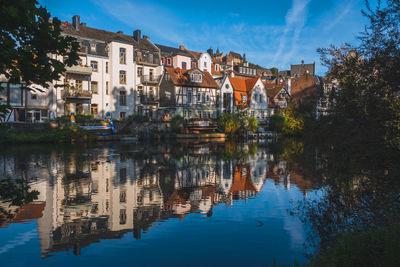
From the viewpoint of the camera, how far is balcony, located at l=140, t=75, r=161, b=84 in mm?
46594

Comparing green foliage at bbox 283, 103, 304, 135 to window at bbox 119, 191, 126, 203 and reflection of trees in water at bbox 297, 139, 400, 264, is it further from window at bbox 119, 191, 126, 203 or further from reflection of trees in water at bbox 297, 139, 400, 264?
window at bbox 119, 191, 126, 203

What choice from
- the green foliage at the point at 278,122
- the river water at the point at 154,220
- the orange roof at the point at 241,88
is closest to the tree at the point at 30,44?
the river water at the point at 154,220

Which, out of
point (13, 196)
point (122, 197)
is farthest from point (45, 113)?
point (122, 197)

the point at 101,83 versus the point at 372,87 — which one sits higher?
the point at 101,83

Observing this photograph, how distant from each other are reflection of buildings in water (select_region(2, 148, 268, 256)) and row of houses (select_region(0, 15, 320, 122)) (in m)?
24.1

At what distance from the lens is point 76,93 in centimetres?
3897

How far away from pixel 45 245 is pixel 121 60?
4237 cm

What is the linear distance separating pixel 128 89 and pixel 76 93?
29.9 feet

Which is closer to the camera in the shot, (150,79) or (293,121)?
(293,121)

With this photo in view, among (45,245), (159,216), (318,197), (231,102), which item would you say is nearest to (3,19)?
(45,245)

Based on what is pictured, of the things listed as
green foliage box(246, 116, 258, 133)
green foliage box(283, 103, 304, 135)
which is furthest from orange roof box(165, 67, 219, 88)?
green foliage box(283, 103, 304, 135)

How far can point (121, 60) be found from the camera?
45.5m

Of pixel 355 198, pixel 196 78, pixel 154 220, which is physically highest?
pixel 196 78

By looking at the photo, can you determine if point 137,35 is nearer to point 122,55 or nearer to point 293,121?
point 122,55
